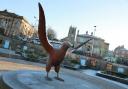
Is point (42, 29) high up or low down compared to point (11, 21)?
down

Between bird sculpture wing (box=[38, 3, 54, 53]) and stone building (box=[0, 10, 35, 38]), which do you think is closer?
bird sculpture wing (box=[38, 3, 54, 53])

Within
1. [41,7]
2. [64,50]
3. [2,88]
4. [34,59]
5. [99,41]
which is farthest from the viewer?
[99,41]

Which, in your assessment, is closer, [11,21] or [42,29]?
[42,29]

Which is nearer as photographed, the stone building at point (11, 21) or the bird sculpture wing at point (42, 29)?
the bird sculpture wing at point (42, 29)

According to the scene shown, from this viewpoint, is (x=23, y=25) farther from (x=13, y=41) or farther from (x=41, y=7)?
(x=41, y=7)

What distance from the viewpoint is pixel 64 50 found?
42.7 feet

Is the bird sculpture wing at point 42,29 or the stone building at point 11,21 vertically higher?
the stone building at point 11,21

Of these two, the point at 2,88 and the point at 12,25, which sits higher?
the point at 12,25

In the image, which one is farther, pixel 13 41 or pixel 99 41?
pixel 99 41

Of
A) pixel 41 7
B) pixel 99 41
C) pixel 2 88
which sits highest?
pixel 99 41

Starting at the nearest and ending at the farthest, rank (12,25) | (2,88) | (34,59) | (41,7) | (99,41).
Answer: (2,88), (41,7), (34,59), (12,25), (99,41)

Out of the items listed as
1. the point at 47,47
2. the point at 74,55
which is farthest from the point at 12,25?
the point at 47,47

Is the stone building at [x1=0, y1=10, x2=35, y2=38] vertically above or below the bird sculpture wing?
above

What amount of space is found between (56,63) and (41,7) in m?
2.88
